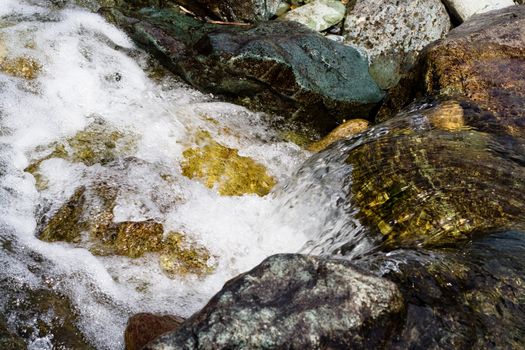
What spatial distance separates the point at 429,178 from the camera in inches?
173

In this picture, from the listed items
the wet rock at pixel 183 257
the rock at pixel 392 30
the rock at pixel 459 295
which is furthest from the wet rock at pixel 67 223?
the rock at pixel 392 30

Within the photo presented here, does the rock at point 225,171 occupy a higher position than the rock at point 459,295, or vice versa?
the rock at point 459,295

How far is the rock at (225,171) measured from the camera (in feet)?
17.6

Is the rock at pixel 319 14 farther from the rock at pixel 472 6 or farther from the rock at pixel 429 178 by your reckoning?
the rock at pixel 429 178

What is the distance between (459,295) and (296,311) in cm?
87

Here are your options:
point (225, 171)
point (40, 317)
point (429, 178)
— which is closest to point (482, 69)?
point (429, 178)

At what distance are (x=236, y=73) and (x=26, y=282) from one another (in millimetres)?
3578

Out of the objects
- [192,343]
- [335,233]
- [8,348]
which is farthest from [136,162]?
[192,343]

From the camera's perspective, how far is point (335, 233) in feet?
14.4

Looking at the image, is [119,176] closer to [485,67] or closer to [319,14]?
[485,67]

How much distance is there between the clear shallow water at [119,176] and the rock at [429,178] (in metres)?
0.38

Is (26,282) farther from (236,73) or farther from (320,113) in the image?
(320,113)

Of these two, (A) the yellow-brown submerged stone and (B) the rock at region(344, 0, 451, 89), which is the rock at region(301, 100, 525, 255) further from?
(B) the rock at region(344, 0, 451, 89)

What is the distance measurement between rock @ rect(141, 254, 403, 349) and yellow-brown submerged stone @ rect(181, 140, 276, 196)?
2910 millimetres
